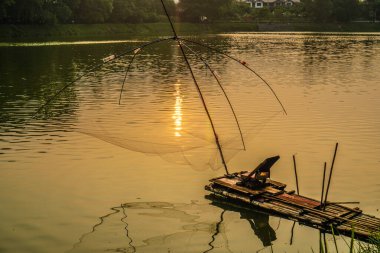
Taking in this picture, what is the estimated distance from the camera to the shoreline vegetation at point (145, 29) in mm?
96925

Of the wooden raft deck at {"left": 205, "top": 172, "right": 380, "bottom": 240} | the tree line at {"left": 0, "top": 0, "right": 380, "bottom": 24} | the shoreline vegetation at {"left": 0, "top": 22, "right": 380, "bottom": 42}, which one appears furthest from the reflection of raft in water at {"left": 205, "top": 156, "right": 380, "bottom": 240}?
the tree line at {"left": 0, "top": 0, "right": 380, "bottom": 24}

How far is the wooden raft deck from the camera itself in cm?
1168

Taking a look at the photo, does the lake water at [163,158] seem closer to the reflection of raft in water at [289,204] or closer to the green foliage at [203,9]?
the reflection of raft in water at [289,204]

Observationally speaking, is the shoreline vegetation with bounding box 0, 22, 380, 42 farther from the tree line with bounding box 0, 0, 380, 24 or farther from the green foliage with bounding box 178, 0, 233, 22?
the green foliage with bounding box 178, 0, 233, 22

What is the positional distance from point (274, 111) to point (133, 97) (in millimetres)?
9765

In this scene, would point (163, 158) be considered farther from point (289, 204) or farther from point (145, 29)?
point (145, 29)

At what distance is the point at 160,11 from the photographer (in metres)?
151

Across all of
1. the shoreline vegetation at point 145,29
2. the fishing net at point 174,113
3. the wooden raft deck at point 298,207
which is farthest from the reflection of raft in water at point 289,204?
the shoreline vegetation at point 145,29

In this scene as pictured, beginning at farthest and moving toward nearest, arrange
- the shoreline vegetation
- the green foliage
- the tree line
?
1. the green foliage
2. the tree line
3. the shoreline vegetation

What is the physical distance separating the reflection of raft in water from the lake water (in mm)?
560

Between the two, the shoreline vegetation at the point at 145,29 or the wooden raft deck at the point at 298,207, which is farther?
the shoreline vegetation at the point at 145,29

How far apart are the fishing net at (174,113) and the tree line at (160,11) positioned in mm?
59337

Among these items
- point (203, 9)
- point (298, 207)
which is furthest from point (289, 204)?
point (203, 9)

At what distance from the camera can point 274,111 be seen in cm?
2792
